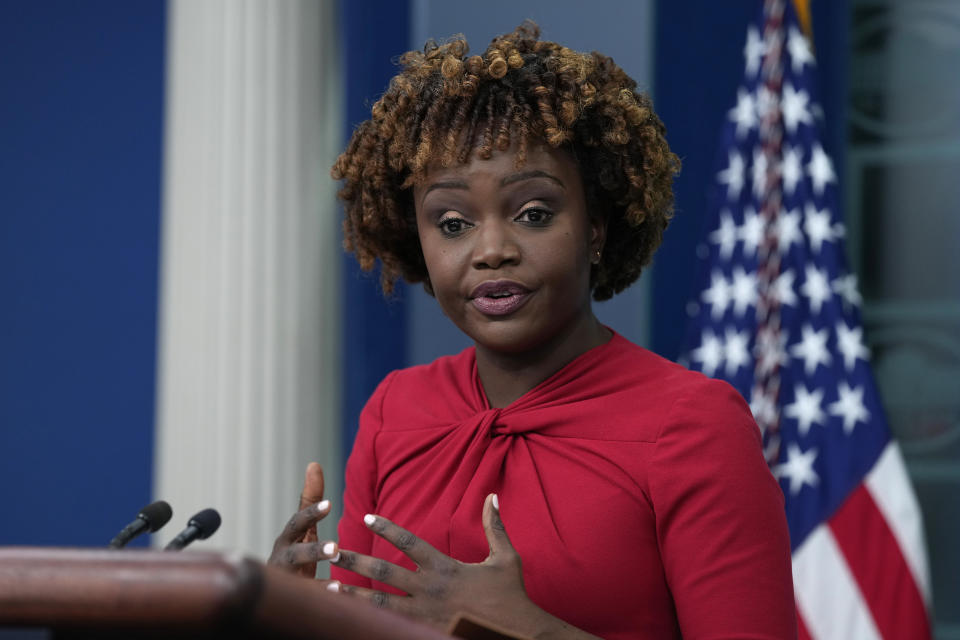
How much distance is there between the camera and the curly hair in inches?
50.9

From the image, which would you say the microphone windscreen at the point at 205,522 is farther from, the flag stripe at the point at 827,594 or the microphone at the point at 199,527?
the flag stripe at the point at 827,594

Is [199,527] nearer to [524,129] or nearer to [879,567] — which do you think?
[524,129]

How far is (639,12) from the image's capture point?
276 cm

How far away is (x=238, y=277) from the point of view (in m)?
3.08

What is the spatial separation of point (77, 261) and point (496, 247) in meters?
2.72

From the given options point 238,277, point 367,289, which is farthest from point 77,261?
point 367,289

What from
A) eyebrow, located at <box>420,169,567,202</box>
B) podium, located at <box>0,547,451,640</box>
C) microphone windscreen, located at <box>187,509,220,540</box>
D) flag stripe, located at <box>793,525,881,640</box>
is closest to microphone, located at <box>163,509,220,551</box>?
microphone windscreen, located at <box>187,509,220,540</box>

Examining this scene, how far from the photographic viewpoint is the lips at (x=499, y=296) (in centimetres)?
129

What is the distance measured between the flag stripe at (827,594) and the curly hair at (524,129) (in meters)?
1.39

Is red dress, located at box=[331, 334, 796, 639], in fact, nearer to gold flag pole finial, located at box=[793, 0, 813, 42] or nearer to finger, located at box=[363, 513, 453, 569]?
finger, located at box=[363, 513, 453, 569]

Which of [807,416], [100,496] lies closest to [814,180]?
[807,416]

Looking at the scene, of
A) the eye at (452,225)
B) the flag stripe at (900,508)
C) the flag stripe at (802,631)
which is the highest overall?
the eye at (452,225)

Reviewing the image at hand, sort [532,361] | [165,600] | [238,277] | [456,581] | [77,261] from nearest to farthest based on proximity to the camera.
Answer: [165,600] < [456,581] < [532,361] < [238,277] < [77,261]

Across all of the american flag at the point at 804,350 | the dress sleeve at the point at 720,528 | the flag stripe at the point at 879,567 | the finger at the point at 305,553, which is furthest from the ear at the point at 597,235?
the flag stripe at the point at 879,567
